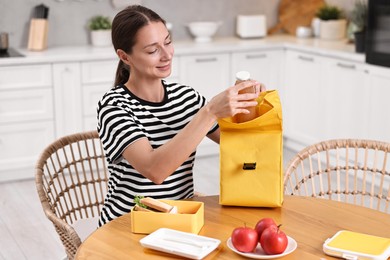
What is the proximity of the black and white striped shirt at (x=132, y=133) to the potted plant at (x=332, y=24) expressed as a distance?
3249 millimetres

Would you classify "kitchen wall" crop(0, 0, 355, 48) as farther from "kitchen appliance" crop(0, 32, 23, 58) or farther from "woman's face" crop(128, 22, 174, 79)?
"woman's face" crop(128, 22, 174, 79)

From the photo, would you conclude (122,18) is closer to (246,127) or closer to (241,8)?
(246,127)

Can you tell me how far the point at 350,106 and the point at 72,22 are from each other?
2.04 meters

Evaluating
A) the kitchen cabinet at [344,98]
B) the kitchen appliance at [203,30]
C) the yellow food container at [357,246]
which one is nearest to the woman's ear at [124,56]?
the yellow food container at [357,246]

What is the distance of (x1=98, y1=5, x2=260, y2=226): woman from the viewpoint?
2.08 metres

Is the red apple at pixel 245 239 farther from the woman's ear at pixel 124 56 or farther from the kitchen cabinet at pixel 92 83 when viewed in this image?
the kitchen cabinet at pixel 92 83

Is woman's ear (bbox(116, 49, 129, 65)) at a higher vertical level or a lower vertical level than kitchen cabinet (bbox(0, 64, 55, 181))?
higher

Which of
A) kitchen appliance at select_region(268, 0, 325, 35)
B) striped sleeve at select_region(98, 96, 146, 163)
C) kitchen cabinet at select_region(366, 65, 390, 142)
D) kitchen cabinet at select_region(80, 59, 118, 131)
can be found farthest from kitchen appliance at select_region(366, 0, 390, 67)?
striped sleeve at select_region(98, 96, 146, 163)

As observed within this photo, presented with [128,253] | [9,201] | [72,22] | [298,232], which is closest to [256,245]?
[298,232]

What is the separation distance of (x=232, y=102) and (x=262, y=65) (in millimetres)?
3342

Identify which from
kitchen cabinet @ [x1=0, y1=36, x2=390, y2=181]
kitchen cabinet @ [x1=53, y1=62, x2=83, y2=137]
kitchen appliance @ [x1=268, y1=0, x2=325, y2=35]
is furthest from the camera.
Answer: kitchen appliance @ [x1=268, y1=0, x2=325, y2=35]

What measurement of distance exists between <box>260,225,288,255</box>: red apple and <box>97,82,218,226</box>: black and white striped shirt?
21.6 inches

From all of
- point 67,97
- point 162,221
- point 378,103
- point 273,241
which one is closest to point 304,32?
point 378,103

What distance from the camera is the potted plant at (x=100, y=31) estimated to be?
5059 mm
